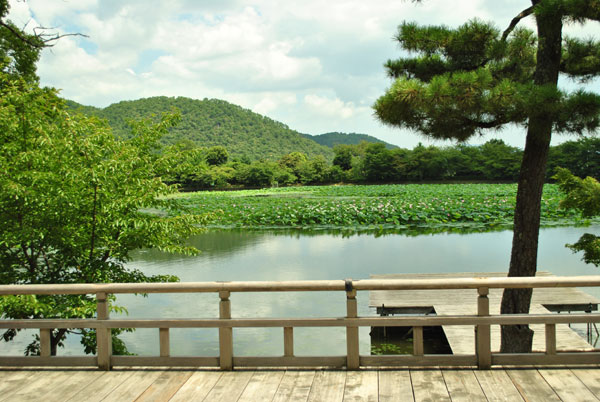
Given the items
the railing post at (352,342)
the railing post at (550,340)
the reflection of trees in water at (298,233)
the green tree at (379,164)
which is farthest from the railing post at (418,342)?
the green tree at (379,164)

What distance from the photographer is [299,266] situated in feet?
47.7

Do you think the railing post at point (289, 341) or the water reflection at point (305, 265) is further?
the water reflection at point (305, 265)

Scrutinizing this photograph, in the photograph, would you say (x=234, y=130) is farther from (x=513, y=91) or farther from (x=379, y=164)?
(x=513, y=91)

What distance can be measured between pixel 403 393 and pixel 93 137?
4.66 m

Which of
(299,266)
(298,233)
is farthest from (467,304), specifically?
(298,233)

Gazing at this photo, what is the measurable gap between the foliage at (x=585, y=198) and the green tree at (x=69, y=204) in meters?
6.17

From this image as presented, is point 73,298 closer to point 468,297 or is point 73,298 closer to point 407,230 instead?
point 468,297

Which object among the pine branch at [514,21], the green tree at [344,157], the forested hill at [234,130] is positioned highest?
the forested hill at [234,130]

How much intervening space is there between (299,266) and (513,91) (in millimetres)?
9949

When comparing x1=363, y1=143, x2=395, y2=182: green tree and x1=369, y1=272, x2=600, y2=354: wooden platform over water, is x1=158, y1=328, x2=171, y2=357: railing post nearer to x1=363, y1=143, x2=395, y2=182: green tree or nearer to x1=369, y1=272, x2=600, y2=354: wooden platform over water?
x1=369, y1=272, x2=600, y2=354: wooden platform over water

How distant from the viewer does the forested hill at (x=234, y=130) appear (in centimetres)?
12212

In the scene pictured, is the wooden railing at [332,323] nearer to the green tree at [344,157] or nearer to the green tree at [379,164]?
the green tree at [379,164]

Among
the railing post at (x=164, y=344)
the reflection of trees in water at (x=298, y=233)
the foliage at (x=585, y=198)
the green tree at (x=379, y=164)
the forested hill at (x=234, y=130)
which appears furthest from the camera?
the forested hill at (x=234, y=130)

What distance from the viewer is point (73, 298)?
6121mm
